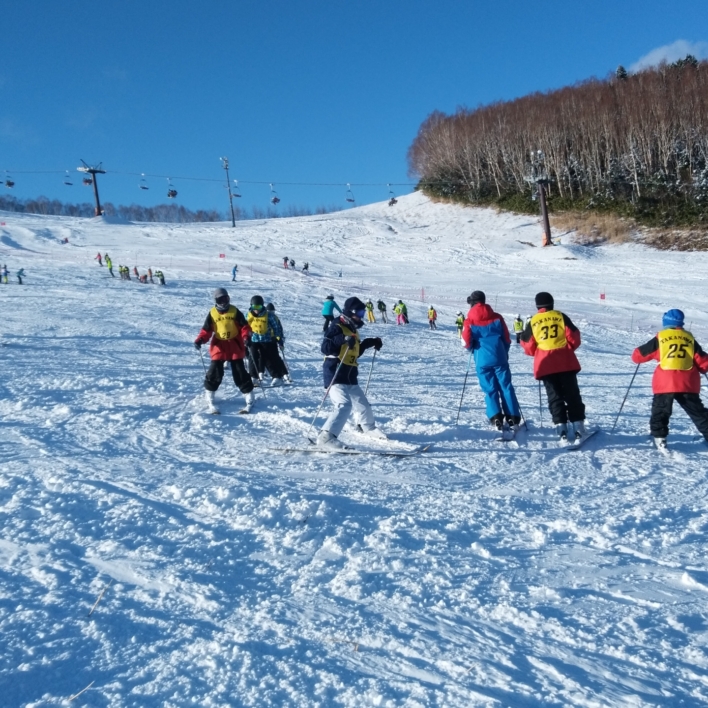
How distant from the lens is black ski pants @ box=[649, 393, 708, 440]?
5828 millimetres

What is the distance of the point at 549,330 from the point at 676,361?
1218 mm

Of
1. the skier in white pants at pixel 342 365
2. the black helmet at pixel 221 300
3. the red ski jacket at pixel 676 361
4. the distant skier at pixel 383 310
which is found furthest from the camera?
the distant skier at pixel 383 310

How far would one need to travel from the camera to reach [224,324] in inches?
300

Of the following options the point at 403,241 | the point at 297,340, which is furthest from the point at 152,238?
the point at 297,340

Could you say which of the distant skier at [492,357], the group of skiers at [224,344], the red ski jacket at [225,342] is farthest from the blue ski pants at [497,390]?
the red ski jacket at [225,342]

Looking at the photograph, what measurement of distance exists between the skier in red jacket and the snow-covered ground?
1.15ft

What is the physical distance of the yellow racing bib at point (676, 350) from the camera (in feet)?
19.1

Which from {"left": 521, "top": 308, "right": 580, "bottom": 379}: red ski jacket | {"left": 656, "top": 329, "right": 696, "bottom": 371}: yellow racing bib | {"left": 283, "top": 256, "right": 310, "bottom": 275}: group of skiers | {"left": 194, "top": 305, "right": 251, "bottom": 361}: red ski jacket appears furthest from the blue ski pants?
{"left": 283, "top": 256, "right": 310, "bottom": 275}: group of skiers

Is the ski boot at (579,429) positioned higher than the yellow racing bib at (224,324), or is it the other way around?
the yellow racing bib at (224,324)

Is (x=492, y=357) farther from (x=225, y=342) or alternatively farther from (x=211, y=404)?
(x=211, y=404)

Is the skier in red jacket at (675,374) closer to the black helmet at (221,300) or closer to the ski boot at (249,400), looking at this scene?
the ski boot at (249,400)

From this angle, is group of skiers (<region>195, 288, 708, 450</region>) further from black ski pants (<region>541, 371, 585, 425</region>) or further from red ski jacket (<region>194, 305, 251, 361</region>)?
red ski jacket (<region>194, 305, 251, 361</region>)

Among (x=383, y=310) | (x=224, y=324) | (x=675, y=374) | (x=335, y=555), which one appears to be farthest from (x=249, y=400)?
(x=383, y=310)

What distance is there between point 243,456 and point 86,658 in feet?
10.2
